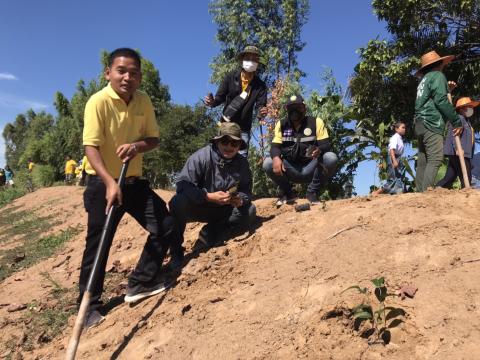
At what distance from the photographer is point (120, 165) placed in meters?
3.52

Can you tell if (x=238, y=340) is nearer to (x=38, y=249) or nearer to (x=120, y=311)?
(x=120, y=311)

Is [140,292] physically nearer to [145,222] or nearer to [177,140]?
[145,222]

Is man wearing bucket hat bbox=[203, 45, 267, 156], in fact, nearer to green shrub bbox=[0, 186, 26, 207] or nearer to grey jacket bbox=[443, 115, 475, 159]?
grey jacket bbox=[443, 115, 475, 159]

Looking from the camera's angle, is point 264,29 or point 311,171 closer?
point 311,171

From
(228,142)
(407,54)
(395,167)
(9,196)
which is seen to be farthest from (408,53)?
(9,196)

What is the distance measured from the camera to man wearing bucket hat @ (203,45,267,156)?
5121mm

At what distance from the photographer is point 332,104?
853 cm

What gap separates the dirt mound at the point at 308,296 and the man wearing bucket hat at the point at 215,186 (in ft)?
0.90

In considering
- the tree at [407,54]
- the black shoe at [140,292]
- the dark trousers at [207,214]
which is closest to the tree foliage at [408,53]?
the tree at [407,54]

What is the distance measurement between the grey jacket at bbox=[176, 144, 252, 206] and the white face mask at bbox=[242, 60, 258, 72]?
144 cm

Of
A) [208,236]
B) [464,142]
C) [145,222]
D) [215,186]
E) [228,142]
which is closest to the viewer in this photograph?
[145,222]

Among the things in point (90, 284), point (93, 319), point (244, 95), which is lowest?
point (93, 319)

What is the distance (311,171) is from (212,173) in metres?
1.35

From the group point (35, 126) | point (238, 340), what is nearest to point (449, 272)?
point (238, 340)
